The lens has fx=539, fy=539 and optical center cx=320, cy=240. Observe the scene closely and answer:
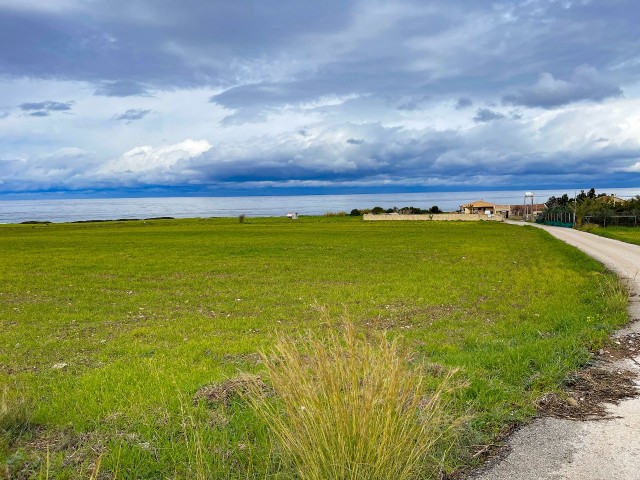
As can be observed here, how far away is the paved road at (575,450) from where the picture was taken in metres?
4.41

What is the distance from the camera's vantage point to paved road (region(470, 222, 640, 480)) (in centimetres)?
441

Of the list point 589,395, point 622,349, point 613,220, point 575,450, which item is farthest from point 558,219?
point 575,450

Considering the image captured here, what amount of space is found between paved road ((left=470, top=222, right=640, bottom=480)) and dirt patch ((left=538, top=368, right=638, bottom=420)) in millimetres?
153

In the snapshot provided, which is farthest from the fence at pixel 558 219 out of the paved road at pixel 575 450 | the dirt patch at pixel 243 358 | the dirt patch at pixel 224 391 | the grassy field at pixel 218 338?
the dirt patch at pixel 224 391

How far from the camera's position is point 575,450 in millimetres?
4789

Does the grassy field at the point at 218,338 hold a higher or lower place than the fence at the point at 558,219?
lower

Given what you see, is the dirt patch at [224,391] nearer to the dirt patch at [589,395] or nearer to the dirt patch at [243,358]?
the dirt patch at [243,358]

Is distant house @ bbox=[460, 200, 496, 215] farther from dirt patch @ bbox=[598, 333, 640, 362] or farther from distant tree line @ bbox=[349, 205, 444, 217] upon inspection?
dirt patch @ bbox=[598, 333, 640, 362]

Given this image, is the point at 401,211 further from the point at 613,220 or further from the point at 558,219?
the point at 613,220

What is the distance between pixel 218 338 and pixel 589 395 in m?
6.50

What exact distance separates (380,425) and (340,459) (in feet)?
1.25

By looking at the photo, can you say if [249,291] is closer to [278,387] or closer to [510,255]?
[278,387]

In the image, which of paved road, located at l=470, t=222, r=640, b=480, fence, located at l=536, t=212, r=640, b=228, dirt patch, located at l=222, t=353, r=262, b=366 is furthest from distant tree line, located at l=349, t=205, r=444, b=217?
paved road, located at l=470, t=222, r=640, b=480

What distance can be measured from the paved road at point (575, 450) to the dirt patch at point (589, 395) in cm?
15
